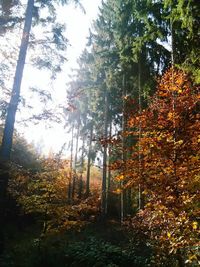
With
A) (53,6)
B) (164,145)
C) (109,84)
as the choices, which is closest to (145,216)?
(164,145)

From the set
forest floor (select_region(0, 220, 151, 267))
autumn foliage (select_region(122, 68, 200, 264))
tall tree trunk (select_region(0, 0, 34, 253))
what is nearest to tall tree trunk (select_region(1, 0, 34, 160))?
tall tree trunk (select_region(0, 0, 34, 253))

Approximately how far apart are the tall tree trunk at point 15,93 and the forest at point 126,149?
0.12ft

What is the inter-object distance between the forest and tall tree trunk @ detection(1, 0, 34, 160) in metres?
0.04

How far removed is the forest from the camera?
7.37 meters

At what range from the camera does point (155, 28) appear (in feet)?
43.4

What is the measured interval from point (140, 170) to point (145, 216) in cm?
109

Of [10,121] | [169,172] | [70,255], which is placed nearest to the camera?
[169,172]

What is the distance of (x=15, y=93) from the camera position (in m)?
11.8

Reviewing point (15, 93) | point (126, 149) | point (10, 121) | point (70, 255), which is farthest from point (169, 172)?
point (15, 93)

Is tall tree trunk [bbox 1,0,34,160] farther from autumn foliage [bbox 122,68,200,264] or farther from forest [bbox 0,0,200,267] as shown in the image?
autumn foliage [bbox 122,68,200,264]

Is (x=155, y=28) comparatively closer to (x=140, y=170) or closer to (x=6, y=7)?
(x=6, y=7)

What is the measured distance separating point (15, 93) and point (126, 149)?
5.52 meters

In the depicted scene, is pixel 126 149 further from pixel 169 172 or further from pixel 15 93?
pixel 15 93

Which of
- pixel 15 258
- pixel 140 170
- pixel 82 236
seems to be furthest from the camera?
pixel 82 236
